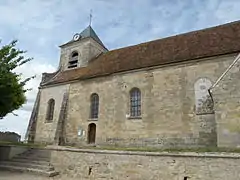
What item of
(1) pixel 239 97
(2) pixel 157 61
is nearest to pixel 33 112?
(2) pixel 157 61

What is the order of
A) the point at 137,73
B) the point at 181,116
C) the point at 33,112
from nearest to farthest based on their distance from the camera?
the point at 181,116 → the point at 137,73 → the point at 33,112

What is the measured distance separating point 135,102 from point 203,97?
469 centimetres

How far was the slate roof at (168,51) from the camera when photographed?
565 inches

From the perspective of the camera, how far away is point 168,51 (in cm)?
1645

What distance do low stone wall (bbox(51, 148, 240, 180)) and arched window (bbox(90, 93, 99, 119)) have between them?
5.44 metres

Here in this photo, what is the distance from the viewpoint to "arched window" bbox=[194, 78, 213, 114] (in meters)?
13.1

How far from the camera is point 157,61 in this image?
15.6 m

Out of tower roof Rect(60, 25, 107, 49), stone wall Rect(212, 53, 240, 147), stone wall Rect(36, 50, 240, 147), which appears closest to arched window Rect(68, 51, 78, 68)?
tower roof Rect(60, 25, 107, 49)

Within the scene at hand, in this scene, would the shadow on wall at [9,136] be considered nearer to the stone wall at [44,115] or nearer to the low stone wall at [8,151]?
the stone wall at [44,115]

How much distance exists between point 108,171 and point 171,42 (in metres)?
11.6

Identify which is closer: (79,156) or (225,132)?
(225,132)

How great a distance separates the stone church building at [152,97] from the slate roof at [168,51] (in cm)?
6

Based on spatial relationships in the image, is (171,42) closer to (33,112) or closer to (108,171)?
(108,171)

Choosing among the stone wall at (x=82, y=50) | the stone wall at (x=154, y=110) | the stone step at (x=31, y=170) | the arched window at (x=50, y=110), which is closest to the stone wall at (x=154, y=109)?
the stone wall at (x=154, y=110)
